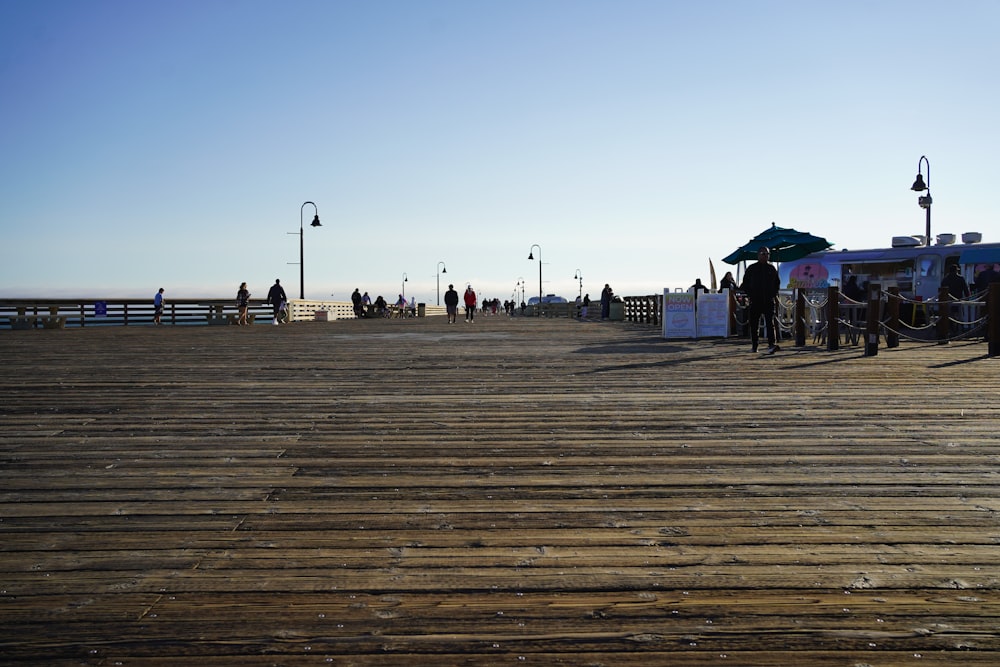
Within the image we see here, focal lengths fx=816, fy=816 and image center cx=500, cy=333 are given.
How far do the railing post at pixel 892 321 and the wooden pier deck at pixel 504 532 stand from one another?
7910mm

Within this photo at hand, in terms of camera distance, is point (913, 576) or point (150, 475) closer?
point (913, 576)

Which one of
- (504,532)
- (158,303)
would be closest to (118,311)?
(158,303)

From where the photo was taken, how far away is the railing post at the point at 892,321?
14.6 metres

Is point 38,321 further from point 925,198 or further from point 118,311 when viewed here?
point 925,198

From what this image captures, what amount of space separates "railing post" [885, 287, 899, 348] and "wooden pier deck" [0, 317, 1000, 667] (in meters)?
7.91

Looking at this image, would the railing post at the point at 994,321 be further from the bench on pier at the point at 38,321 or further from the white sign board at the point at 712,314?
the bench on pier at the point at 38,321

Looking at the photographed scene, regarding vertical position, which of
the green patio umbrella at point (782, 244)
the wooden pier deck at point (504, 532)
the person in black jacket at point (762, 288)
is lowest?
the wooden pier deck at point (504, 532)

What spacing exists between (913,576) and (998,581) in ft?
0.88

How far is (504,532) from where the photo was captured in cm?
334

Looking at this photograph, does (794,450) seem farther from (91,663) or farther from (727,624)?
(91,663)

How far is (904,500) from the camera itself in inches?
150

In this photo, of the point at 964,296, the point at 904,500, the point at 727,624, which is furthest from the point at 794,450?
the point at 964,296

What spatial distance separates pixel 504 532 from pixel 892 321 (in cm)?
1381

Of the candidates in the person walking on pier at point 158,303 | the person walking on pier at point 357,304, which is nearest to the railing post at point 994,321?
the person walking on pier at point 158,303
